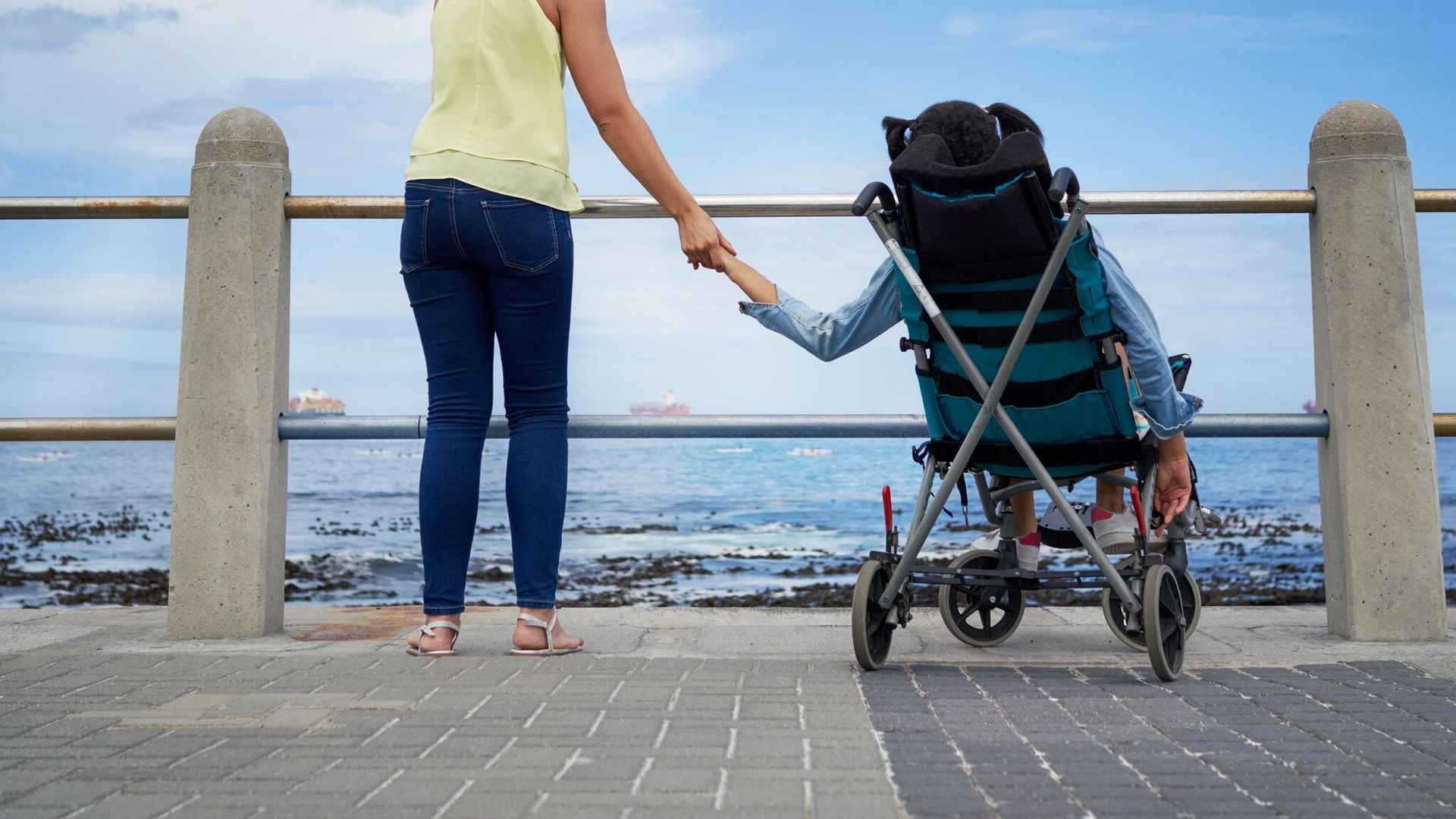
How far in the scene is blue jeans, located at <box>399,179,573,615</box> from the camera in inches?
132

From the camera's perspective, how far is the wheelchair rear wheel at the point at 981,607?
11.9ft

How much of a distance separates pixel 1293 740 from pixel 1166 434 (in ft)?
3.01

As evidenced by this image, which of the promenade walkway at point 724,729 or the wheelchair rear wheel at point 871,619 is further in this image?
the wheelchair rear wheel at point 871,619

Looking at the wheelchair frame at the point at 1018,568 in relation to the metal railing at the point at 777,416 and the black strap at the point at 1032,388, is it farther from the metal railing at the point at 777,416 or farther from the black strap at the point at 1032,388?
the metal railing at the point at 777,416

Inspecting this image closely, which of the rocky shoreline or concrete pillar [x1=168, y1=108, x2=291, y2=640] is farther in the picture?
the rocky shoreline

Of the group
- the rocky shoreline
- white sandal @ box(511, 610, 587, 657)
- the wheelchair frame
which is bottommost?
the rocky shoreline

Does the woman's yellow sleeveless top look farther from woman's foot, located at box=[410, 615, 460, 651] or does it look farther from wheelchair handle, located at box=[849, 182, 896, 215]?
woman's foot, located at box=[410, 615, 460, 651]

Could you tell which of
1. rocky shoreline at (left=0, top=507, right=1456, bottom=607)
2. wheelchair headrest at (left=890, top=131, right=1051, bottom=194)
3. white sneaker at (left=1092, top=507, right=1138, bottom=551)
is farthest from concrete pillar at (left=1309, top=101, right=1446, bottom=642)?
rocky shoreline at (left=0, top=507, right=1456, bottom=607)

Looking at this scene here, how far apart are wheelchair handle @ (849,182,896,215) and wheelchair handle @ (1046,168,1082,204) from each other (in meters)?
0.40

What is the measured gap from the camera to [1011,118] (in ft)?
10.4

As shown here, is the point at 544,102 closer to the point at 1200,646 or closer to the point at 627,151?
the point at 627,151

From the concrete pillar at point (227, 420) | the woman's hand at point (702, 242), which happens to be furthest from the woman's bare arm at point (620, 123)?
the concrete pillar at point (227, 420)

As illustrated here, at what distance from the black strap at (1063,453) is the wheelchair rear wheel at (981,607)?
419mm

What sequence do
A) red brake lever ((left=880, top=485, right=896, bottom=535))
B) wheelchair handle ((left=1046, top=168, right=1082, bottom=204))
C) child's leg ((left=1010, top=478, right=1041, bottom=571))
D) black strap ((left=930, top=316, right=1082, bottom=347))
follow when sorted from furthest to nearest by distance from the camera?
child's leg ((left=1010, top=478, right=1041, bottom=571)) < red brake lever ((left=880, top=485, right=896, bottom=535)) < black strap ((left=930, top=316, right=1082, bottom=347)) < wheelchair handle ((left=1046, top=168, right=1082, bottom=204))
